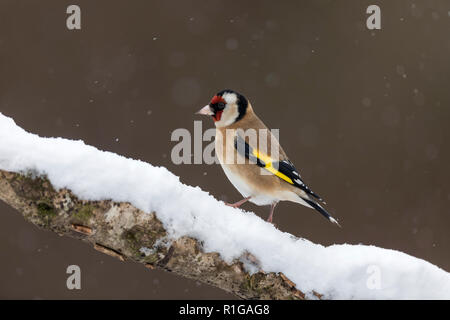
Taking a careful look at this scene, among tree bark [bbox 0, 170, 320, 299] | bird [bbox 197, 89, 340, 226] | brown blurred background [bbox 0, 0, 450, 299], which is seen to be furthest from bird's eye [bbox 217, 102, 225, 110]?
brown blurred background [bbox 0, 0, 450, 299]

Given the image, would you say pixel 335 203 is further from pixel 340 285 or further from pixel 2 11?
pixel 2 11

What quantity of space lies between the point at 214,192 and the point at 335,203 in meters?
1.32

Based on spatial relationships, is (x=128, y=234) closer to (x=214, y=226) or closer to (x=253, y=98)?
(x=214, y=226)

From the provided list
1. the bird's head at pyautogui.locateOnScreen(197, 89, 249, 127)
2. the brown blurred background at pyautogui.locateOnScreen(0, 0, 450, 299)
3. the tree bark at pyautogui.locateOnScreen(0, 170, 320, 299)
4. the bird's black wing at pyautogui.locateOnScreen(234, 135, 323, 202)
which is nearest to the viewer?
the tree bark at pyautogui.locateOnScreen(0, 170, 320, 299)

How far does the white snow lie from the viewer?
1.88 m

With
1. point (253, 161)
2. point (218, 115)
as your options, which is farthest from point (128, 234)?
point (218, 115)

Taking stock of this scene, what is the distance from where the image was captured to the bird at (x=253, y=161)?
2.86m

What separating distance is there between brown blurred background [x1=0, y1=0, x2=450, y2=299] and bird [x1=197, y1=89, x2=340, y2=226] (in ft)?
4.97

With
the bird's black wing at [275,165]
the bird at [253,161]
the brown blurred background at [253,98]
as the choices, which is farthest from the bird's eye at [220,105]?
the brown blurred background at [253,98]

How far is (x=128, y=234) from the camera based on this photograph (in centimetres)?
193

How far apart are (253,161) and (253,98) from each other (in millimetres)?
2280

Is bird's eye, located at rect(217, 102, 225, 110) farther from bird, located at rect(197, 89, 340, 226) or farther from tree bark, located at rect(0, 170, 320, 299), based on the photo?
tree bark, located at rect(0, 170, 320, 299)

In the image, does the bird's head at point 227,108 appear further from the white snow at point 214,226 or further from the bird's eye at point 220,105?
the white snow at point 214,226
